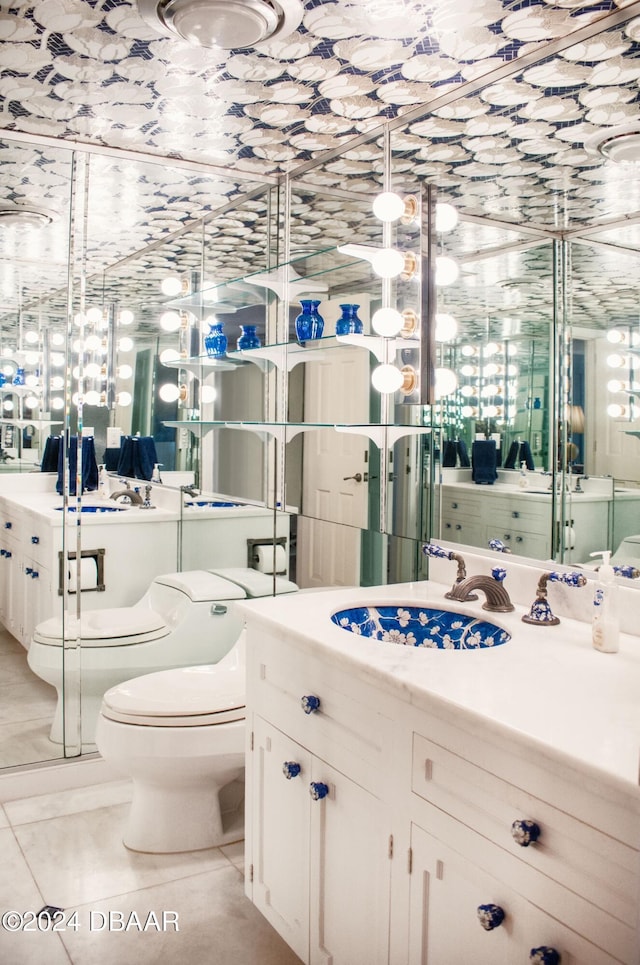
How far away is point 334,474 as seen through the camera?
113 inches

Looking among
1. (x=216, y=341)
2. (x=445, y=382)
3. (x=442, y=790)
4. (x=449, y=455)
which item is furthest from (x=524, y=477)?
→ (x=216, y=341)

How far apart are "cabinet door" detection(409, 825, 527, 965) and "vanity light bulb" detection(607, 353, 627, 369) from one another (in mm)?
1104

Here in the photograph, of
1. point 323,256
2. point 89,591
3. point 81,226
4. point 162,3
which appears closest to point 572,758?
point 162,3

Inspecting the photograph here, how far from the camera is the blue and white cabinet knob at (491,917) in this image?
1258mm

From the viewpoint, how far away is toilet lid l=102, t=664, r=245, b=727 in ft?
7.69

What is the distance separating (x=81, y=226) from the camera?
302 cm

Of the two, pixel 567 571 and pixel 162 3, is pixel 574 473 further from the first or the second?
pixel 162 3

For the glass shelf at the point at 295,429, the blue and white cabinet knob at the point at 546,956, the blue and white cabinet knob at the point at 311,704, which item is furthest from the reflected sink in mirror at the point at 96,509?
the blue and white cabinet knob at the point at 546,956

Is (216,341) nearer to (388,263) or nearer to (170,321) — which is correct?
(170,321)

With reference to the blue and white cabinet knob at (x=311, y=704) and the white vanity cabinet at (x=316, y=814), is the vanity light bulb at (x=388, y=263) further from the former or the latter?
the blue and white cabinet knob at (x=311, y=704)

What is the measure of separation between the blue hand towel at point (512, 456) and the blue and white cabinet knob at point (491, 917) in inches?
46.1

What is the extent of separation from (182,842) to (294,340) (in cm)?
184

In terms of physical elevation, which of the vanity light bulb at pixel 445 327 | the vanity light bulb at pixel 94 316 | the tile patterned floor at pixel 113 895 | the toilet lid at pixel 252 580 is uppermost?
the vanity light bulb at pixel 94 316

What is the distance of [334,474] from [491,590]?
102 centimetres
